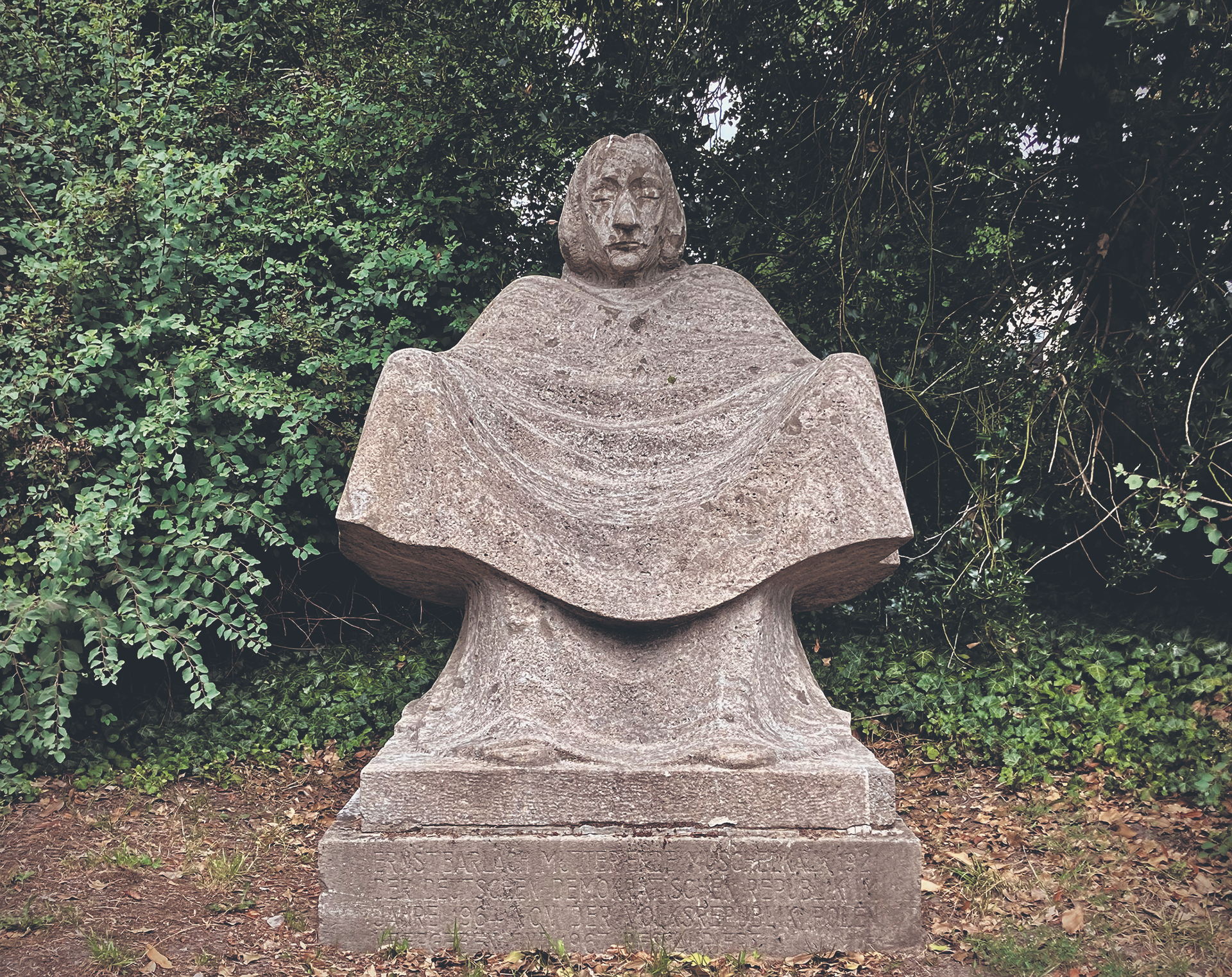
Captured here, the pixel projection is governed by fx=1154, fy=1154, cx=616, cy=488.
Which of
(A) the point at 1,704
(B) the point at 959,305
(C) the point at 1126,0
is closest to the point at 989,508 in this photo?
(B) the point at 959,305

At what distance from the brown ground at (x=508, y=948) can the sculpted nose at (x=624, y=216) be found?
7.66 ft

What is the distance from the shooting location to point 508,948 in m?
3.03

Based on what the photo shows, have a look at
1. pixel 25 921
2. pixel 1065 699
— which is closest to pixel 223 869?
pixel 25 921

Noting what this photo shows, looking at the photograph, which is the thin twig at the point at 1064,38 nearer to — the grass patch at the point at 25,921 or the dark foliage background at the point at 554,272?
the dark foliage background at the point at 554,272

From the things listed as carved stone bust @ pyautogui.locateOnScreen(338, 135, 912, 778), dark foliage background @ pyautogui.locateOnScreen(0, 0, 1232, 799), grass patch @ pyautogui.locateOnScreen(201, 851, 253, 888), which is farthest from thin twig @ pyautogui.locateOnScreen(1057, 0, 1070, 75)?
grass patch @ pyautogui.locateOnScreen(201, 851, 253, 888)

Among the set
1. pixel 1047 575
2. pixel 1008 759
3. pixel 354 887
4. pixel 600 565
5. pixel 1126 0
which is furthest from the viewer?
pixel 1047 575

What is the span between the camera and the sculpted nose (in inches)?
157

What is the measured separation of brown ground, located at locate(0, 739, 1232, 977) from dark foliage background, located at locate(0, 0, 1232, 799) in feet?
0.83

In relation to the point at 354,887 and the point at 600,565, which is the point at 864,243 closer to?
the point at 600,565

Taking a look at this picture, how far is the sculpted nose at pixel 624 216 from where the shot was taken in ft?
13.1

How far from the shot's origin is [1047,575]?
5438mm

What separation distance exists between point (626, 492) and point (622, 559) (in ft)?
0.90

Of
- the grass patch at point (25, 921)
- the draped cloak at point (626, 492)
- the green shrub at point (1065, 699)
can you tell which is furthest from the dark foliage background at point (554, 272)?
the draped cloak at point (626, 492)

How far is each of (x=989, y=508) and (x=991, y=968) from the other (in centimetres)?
231
